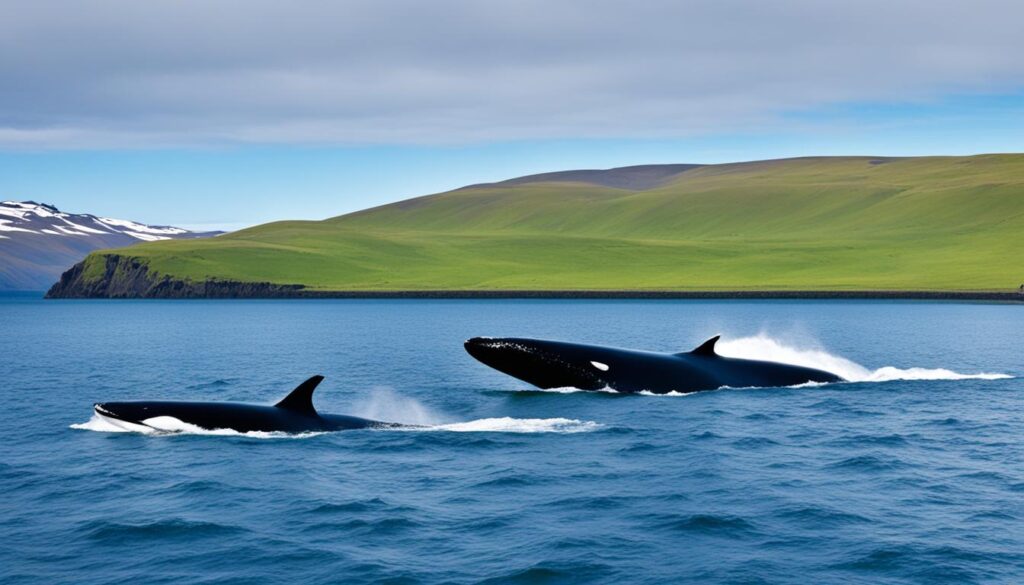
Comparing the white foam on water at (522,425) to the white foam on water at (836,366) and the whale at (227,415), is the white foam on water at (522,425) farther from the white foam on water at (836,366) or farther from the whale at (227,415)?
the white foam on water at (836,366)

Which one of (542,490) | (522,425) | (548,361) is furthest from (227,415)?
(548,361)

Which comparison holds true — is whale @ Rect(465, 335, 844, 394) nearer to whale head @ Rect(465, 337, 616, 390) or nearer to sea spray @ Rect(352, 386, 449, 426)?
whale head @ Rect(465, 337, 616, 390)

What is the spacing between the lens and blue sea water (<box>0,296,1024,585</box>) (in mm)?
20750

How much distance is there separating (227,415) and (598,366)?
14811 millimetres

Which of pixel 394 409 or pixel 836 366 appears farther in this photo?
pixel 836 366

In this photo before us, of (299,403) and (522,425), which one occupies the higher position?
(299,403)

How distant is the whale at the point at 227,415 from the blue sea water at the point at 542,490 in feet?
1.90

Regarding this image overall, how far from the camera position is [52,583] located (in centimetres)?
1980

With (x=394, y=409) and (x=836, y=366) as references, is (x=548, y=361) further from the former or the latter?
(x=836, y=366)

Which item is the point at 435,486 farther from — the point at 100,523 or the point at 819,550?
the point at 819,550

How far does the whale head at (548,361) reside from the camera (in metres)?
42.1

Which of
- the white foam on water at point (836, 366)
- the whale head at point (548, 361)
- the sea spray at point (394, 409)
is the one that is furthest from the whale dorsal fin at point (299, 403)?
the white foam on water at point (836, 366)

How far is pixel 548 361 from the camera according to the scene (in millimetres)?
42531

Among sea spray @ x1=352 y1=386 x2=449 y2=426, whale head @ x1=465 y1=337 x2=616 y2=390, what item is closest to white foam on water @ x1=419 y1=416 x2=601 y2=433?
sea spray @ x1=352 y1=386 x2=449 y2=426
